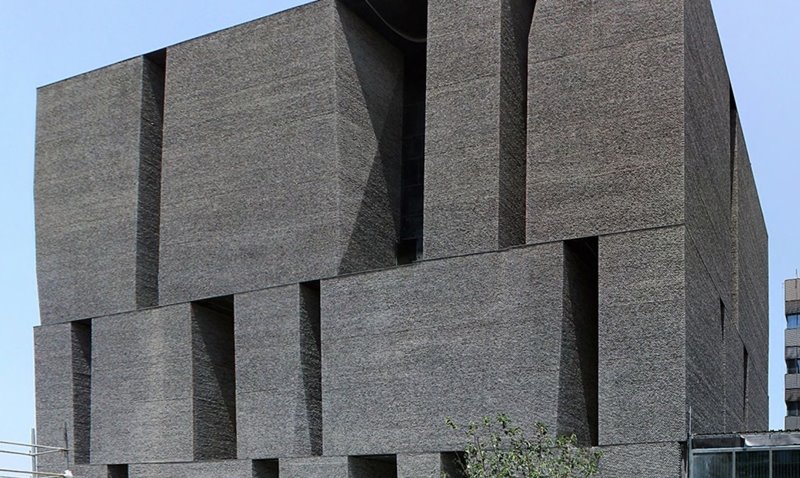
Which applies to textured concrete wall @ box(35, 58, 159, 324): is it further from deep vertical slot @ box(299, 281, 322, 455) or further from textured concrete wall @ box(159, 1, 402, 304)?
deep vertical slot @ box(299, 281, 322, 455)

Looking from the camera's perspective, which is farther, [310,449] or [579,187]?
[310,449]

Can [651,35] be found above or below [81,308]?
above

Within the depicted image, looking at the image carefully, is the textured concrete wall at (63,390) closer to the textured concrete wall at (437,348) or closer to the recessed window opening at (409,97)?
the textured concrete wall at (437,348)

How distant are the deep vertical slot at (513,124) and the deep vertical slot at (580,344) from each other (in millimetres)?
1770

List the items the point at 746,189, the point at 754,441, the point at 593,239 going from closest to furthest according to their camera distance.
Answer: the point at 754,441
the point at 593,239
the point at 746,189

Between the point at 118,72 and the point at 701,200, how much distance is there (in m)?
16.4

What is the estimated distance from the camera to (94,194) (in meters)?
31.4

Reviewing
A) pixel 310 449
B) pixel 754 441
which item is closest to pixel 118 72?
pixel 310 449

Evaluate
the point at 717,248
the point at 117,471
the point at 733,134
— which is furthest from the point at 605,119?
the point at 117,471

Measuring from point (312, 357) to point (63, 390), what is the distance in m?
8.55

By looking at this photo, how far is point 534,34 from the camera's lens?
81.3ft

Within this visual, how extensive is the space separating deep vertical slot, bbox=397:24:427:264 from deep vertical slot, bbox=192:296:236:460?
15.7ft

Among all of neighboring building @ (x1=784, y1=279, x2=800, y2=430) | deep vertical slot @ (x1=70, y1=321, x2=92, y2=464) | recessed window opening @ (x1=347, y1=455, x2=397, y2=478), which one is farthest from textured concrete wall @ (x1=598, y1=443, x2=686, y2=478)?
neighboring building @ (x1=784, y1=279, x2=800, y2=430)

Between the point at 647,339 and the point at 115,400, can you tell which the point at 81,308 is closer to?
the point at 115,400
